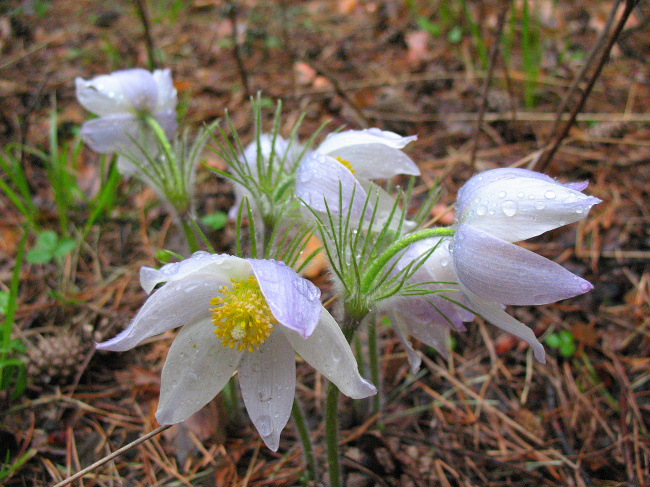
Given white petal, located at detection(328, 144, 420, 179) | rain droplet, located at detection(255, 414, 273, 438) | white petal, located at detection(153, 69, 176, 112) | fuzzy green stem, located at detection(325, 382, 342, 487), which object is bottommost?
fuzzy green stem, located at detection(325, 382, 342, 487)

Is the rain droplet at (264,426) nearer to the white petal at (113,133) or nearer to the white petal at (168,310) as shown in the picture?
the white petal at (168,310)

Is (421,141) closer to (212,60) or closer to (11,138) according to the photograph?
→ (212,60)

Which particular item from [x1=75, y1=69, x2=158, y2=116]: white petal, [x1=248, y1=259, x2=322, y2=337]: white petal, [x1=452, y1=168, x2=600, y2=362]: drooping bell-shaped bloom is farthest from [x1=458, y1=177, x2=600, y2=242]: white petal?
[x1=75, y1=69, x2=158, y2=116]: white petal

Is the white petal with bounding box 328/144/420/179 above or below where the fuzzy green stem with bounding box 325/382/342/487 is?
above

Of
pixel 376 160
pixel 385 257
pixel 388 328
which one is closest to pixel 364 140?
pixel 376 160

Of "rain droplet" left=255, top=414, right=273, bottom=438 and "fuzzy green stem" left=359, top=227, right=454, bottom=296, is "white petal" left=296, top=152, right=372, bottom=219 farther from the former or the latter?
"rain droplet" left=255, top=414, right=273, bottom=438

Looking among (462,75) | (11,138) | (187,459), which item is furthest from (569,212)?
(11,138)
